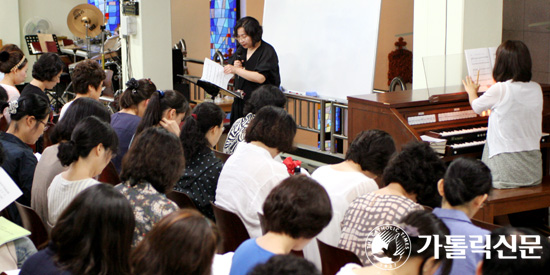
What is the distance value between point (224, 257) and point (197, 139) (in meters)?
1.17

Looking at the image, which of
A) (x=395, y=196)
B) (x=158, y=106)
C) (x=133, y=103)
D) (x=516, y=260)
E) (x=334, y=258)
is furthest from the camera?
(x=133, y=103)

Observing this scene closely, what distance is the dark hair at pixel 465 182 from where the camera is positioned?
106 inches

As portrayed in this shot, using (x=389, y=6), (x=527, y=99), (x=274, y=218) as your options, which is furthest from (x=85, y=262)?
(x=389, y=6)

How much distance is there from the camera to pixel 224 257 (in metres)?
2.64

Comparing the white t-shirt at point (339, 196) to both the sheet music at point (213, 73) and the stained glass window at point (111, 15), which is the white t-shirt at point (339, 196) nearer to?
the sheet music at point (213, 73)

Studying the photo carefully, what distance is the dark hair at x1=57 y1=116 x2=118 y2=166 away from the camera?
297 centimetres

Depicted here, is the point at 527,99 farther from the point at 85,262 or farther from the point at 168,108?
the point at 85,262

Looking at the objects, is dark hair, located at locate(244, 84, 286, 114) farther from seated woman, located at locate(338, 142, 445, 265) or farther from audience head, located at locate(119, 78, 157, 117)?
seated woman, located at locate(338, 142, 445, 265)

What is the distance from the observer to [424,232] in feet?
6.79

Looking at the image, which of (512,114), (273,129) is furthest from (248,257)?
(512,114)

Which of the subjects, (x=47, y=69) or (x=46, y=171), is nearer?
(x=46, y=171)

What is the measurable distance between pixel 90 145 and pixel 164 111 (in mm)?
1321

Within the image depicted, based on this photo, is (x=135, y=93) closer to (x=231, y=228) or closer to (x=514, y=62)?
(x=231, y=228)

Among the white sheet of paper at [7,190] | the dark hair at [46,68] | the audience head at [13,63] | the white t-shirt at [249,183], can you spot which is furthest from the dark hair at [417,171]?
the audience head at [13,63]
